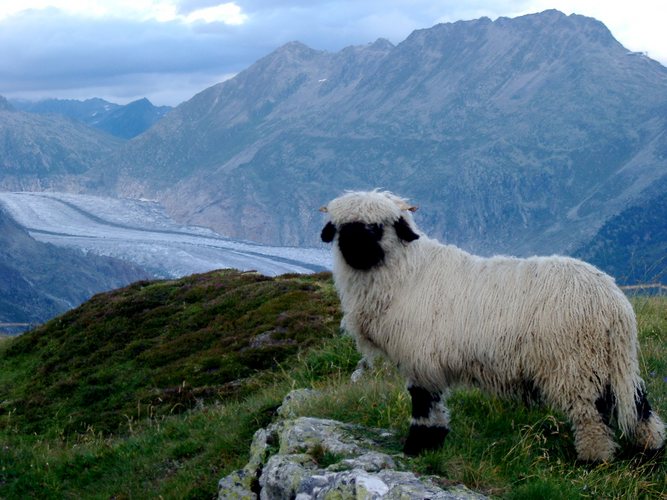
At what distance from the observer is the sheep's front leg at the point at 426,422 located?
859 centimetres

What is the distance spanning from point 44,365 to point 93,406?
9219 millimetres

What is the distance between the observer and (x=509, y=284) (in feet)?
28.4

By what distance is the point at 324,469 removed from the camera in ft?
26.4

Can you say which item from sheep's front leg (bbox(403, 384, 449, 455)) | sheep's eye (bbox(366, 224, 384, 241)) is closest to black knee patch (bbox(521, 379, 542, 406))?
sheep's front leg (bbox(403, 384, 449, 455))

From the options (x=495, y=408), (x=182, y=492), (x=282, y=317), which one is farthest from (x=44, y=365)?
(x=495, y=408)

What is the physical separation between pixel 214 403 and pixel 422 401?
36.2ft

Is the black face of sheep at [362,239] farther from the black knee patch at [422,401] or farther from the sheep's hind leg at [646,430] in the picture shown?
the sheep's hind leg at [646,430]

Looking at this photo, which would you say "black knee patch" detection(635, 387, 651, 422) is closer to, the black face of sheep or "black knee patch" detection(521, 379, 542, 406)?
"black knee patch" detection(521, 379, 542, 406)

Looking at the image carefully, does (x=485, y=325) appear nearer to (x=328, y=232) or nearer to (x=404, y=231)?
(x=404, y=231)

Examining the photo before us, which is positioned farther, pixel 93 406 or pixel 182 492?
pixel 93 406

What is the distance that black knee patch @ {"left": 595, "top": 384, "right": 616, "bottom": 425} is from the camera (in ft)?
26.6

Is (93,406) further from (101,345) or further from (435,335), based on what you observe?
(435,335)

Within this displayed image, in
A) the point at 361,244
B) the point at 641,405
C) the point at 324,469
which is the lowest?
the point at 324,469

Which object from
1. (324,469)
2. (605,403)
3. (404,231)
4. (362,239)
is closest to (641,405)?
(605,403)
